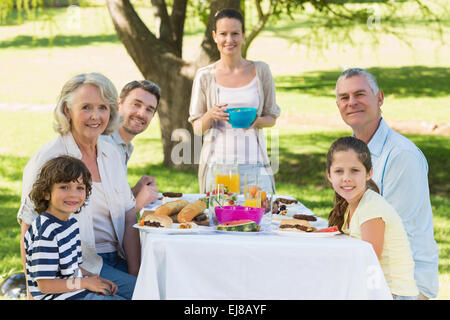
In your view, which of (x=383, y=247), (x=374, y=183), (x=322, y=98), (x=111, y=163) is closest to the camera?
(x=383, y=247)

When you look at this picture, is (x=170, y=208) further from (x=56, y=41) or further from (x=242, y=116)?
(x=56, y=41)

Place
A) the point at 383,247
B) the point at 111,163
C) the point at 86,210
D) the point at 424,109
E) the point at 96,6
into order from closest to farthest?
1. the point at 383,247
2. the point at 86,210
3. the point at 111,163
4. the point at 96,6
5. the point at 424,109

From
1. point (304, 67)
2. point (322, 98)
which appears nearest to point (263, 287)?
point (322, 98)

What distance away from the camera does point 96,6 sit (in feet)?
28.2

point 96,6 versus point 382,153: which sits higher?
point 96,6

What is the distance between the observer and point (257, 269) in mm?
2709

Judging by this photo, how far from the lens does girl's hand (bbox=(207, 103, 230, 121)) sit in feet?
14.1

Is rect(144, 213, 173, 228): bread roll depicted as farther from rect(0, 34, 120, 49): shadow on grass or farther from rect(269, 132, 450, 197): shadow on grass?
rect(0, 34, 120, 49): shadow on grass

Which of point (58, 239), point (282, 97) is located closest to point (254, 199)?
point (58, 239)

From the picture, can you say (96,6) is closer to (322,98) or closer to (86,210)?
(86,210)

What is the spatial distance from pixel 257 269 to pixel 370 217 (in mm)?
607

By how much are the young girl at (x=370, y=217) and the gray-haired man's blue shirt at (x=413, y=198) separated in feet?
1.09

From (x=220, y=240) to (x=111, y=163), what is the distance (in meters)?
1.22

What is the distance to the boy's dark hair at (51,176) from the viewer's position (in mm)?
3055
